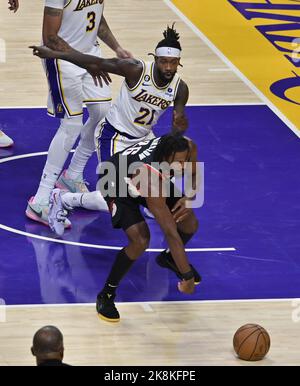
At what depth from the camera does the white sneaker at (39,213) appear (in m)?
12.0

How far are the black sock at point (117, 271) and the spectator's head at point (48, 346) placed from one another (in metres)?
2.75

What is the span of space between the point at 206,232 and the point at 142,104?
56.1 inches

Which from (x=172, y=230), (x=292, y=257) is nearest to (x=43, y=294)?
(x=172, y=230)

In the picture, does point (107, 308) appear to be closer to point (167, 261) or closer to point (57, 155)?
point (167, 261)

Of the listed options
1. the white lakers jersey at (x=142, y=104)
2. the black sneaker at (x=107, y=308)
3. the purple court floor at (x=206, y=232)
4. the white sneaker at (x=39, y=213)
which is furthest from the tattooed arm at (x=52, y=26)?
the black sneaker at (x=107, y=308)

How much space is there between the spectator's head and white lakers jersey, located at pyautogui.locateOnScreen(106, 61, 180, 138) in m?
4.42

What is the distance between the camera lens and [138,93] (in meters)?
11.5

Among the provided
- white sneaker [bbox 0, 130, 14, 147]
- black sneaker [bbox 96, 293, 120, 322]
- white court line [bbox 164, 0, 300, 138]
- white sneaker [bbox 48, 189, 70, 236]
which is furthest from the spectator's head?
white court line [bbox 164, 0, 300, 138]

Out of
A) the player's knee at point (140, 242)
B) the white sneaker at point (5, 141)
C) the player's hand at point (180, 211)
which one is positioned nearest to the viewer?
the player's knee at point (140, 242)

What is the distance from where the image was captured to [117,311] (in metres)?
10.2

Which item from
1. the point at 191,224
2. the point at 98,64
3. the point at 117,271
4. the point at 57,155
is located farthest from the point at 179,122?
the point at 117,271

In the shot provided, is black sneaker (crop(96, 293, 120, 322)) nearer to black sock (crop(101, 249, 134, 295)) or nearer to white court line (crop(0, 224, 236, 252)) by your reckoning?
black sock (crop(101, 249, 134, 295))

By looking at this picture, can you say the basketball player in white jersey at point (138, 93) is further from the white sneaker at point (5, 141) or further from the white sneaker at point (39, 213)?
the white sneaker at point (5, 141)

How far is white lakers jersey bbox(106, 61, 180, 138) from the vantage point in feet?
37.6
